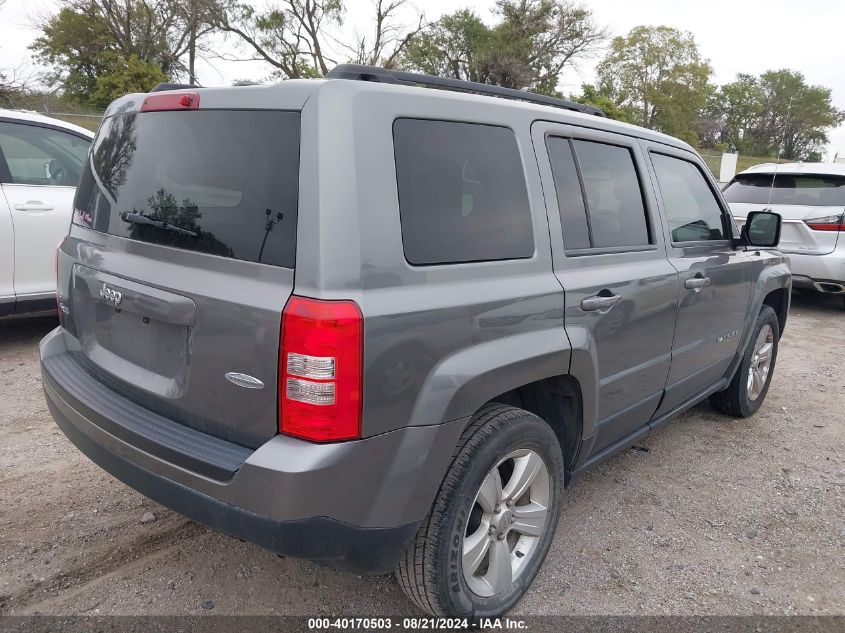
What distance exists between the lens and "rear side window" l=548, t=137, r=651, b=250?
2424mm

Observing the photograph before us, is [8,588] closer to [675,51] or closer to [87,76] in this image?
[87,76]

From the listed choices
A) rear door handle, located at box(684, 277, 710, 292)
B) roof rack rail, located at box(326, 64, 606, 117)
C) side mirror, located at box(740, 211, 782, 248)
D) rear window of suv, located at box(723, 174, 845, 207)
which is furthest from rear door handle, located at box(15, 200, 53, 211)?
rear window of suv, located at box(723, 174, 845, 207)

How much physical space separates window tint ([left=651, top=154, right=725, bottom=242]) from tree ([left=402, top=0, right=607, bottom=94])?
44546 mm

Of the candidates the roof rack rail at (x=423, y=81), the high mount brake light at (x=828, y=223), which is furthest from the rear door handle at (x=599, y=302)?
the high mount brake light at (x=828, y=223)

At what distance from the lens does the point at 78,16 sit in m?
38.3

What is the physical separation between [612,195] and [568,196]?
1.29 ft

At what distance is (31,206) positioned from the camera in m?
4.57

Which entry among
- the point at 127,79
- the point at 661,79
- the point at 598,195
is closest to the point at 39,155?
the point at 598,195

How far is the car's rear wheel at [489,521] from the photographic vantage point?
77.2 inches

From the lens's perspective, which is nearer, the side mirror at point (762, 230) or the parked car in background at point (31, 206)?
the side mirror at point (762, 230)

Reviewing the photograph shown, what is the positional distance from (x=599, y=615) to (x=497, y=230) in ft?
4.89

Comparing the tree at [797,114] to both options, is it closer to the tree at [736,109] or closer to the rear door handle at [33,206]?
the tree at [736,109]

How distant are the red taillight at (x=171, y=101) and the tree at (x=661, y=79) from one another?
64.4 metres

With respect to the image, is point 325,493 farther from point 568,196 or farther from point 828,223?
point 828,223
